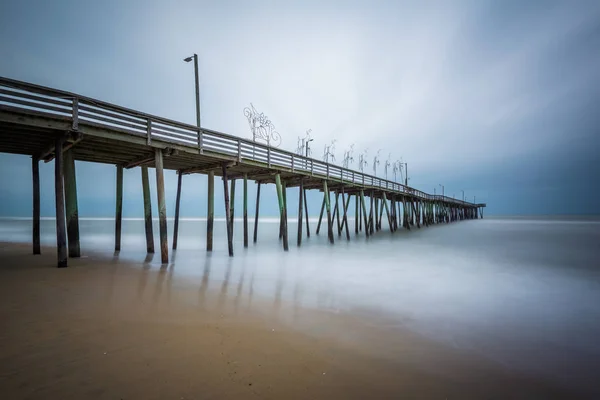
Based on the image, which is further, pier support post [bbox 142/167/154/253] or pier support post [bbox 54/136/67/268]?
pier support post [bbox 142/167/154/253]

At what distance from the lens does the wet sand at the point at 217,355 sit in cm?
238

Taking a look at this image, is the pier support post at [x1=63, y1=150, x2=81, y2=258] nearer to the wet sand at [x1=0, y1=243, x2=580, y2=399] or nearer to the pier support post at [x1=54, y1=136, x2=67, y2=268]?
the pier support post at [x1=54, y1=136, x2=67, y2=268]

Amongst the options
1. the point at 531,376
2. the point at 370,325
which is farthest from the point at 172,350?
the point at 531,376

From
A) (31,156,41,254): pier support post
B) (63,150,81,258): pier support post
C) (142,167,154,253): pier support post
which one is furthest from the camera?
(142,167,154,253): pier support post

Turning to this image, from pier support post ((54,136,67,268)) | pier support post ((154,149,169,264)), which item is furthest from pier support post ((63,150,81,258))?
pier support post ((154,149,169,264))

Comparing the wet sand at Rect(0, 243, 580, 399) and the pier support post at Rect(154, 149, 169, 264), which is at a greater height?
the pier support post at Rect(154, 149, 169, 264)

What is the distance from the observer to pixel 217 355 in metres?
2.97

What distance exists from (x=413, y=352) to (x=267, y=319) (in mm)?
2184

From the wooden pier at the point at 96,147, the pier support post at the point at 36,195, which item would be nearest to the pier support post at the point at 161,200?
the wooden pier at the point at 96,147

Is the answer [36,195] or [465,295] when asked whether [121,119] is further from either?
[465,295]

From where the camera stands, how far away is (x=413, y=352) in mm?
3279

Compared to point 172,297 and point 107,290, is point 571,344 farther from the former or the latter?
point 107,290

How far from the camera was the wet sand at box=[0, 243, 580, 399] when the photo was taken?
2.38 m

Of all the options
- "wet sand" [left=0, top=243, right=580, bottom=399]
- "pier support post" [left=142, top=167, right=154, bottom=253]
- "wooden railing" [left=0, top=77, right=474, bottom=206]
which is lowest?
"wet sand" [left=0, top=243, right=580, bottom=399]
